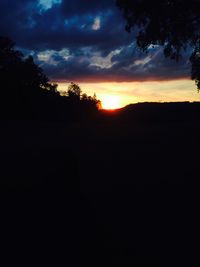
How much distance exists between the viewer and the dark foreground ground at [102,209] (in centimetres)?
772

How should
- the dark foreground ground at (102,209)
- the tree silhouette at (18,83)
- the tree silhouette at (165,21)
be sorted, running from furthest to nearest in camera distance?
the tree silhouette at (18,83) < the tree silhouette at (165,21) < the dark foreground ground at (102,209)

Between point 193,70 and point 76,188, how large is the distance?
20469 millimetres

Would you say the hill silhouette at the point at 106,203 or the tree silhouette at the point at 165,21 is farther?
the tree silhouette at the point at 165,21

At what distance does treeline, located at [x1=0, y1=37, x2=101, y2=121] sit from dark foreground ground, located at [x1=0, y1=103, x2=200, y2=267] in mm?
33595

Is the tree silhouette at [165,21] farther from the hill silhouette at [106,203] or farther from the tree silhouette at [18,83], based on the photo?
the tree silhouette at [18,83]

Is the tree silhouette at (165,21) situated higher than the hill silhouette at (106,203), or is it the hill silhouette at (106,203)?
the tree silhouette at (165,21)

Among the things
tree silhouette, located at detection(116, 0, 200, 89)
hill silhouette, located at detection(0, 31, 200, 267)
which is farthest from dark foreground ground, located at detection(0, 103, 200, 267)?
tree silhouette, located at detection(116, 0, 200, 89)

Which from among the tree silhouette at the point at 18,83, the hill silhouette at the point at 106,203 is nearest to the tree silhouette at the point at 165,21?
the hill silhouette at the point at 106,203

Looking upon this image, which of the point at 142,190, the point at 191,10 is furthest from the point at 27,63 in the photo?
the point at 142,190

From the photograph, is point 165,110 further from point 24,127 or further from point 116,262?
point 116,262

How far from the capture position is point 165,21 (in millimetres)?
21891

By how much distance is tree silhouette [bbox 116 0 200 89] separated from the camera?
20.8 meters

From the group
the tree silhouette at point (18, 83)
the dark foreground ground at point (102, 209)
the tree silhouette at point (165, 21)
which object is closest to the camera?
the dark foreground ground at point (102, 209)

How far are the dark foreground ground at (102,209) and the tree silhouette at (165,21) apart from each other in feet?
25.5
